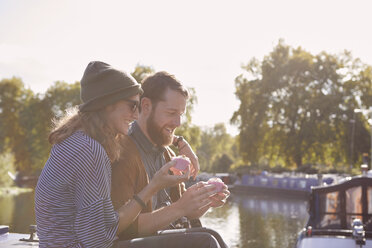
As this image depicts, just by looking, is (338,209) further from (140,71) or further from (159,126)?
(140,71)

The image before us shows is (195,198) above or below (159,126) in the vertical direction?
below

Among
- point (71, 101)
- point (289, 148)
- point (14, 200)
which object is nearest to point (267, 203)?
point (289, 148)

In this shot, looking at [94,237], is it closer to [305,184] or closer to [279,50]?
[305,184]

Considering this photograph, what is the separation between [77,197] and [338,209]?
8107 mm

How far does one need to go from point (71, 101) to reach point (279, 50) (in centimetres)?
1724

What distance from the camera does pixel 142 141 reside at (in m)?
2.93

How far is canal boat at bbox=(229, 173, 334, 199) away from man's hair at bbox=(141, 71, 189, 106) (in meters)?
26.2

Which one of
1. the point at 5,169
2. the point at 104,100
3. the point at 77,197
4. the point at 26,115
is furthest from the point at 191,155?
the point at 26,115

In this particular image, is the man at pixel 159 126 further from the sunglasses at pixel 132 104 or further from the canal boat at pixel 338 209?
the canal boat at pixel 338 209

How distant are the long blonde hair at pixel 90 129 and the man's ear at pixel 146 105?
2.30 feet

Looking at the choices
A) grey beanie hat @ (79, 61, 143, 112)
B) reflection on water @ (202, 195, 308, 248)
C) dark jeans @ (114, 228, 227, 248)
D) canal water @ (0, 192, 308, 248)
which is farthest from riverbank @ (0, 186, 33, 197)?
grey beanie hat @ (79, 61, 143, 112)

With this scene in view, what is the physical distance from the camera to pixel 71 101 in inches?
1588

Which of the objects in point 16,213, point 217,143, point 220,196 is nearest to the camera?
point 220,196

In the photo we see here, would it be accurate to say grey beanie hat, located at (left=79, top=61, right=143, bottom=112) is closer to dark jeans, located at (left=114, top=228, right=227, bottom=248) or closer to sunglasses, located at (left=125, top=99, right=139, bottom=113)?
sunglasses, located at (left=125, top=99, right=139, bottom=113)
